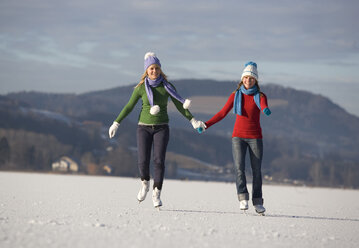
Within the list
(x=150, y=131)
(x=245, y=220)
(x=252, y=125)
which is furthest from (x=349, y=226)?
(x=150, y=131)

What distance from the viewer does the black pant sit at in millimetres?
9773

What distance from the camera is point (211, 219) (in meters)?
8.47

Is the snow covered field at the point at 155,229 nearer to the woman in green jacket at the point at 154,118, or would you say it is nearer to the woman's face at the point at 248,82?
the woman in green jacket at the point at 154,118

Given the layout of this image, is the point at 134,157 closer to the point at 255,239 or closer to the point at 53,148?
the point at 53,148

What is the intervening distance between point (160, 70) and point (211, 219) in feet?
9.87

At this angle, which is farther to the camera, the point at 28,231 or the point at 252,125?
the point at 252,125

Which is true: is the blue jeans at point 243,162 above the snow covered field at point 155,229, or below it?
above

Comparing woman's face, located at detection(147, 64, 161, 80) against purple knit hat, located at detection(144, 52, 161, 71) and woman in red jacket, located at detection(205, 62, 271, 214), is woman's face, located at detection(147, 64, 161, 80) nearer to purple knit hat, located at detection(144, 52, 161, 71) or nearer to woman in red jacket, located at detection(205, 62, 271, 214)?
purple knit hat, located at detection(144, 52, 161, 71)

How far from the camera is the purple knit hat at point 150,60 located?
1009 cm

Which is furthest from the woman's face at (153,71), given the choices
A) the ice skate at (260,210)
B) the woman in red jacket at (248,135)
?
the ice skate at (260,210)

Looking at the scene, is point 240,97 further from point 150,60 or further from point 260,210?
point 260,210

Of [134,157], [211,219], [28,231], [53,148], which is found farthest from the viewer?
[53,148]

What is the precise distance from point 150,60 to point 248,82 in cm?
175

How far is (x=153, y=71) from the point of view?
1005 centimetres
